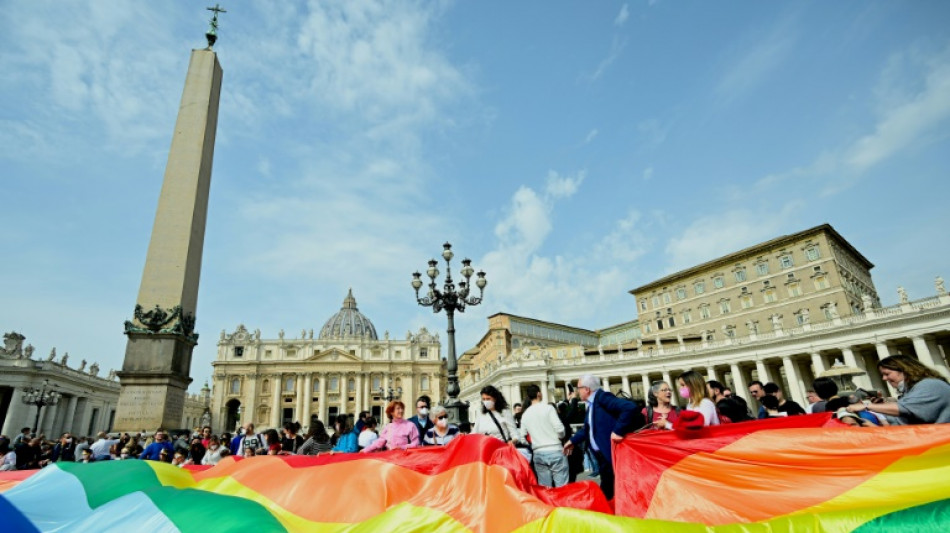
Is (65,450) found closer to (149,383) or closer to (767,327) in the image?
(149,383)

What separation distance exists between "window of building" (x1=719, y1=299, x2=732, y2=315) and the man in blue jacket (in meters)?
47.3

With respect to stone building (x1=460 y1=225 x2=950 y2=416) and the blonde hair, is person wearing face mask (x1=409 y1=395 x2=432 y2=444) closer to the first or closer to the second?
the blonde hair

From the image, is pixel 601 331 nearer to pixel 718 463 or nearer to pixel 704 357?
pixel 704 357

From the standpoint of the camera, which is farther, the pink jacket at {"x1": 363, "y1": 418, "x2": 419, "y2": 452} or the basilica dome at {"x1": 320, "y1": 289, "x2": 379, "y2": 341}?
the basilica dome at {"x1": 320, "y1": 289, "x2": 379, "y2": 341}

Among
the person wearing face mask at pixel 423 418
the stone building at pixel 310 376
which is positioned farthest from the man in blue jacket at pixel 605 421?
the stone building at pixel 310 376

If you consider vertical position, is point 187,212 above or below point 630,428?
above

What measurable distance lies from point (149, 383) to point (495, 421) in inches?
325

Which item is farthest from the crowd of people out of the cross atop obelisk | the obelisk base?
the cross atop obelisk

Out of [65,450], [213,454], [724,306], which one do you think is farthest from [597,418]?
[724,306]

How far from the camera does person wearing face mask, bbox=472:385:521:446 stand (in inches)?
246

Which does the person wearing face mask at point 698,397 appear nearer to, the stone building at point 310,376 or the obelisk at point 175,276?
the obelisk at point 175,276

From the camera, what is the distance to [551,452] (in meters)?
5.69

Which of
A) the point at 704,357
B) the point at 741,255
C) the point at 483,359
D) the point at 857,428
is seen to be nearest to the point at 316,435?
the point at 857,428

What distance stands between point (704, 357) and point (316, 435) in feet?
130
